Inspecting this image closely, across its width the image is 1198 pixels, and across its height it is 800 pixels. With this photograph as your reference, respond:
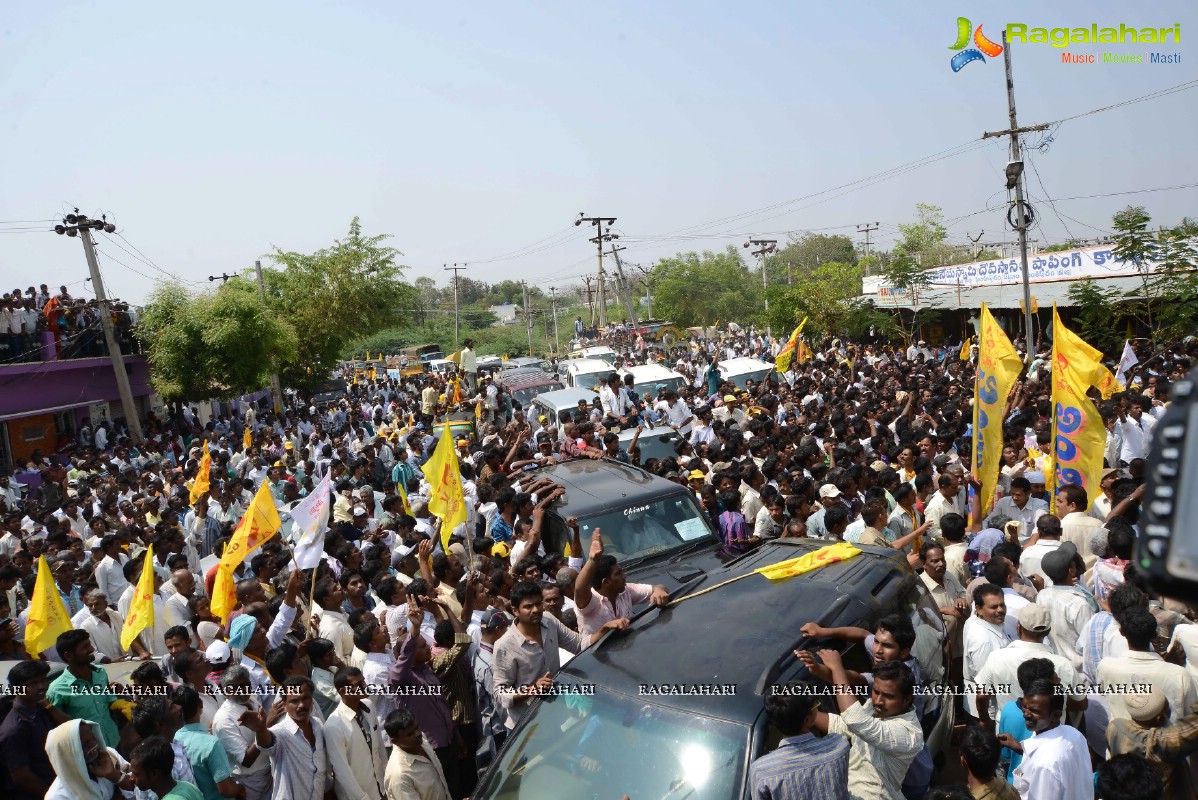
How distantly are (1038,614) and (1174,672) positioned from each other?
1.99 ft

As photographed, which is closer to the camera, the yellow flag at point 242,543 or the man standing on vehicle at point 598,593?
the man standing on vehicle at point 598,593

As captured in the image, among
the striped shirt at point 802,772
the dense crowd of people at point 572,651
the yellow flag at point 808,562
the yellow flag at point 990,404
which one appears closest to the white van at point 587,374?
the dense crowd of people at point 572,651

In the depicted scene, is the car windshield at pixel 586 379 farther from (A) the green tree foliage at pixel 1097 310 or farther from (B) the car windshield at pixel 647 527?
(B) the car windshield at pixel 647 527

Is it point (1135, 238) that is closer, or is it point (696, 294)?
point (1135, 238)

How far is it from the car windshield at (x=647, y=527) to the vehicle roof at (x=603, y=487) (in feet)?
0.28

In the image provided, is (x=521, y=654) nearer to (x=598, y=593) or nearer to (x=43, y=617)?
(x=598, y=593)

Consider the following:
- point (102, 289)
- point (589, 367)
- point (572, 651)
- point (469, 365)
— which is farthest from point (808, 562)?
point (102, 289)

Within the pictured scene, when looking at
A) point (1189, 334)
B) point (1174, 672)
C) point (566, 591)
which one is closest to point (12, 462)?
point (566, 591)

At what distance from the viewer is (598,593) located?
5695 mm

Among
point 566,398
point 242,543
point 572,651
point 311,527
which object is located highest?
point 311,527

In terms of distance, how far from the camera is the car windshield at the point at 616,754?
349 cm

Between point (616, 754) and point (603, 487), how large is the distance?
4334 mm

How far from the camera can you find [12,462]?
21.8 m

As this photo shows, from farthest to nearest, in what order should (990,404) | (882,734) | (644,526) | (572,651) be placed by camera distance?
(990,404), (644,526), (572,651), (882,734)
